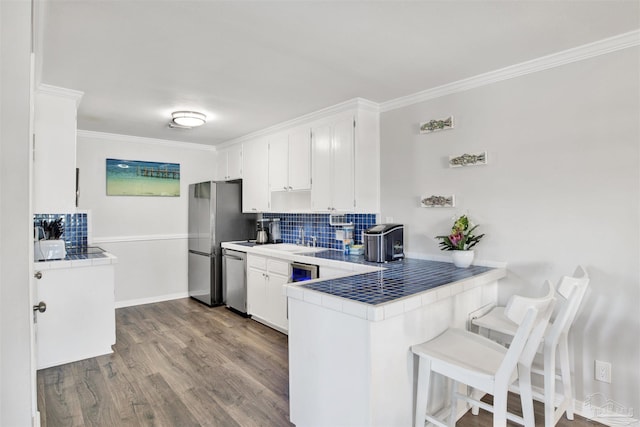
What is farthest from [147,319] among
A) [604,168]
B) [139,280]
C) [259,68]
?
[604,168]

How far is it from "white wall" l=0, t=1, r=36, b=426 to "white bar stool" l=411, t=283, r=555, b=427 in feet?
5.19

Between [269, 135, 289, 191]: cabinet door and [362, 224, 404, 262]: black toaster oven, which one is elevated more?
[269, 135, 289, 191]: cabinet door

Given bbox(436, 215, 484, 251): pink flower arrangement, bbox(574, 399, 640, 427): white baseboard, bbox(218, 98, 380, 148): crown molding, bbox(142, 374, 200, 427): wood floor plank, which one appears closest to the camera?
bbox(574, 399, 640, 427): white baseboard

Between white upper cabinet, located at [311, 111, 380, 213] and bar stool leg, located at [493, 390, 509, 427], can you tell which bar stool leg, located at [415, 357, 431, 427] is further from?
white upper cabinet, located at [311, 111, 380, 213]

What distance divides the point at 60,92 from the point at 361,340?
10.1ft

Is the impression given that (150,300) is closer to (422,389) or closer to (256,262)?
(256,262)

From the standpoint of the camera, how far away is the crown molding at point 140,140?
4508mm

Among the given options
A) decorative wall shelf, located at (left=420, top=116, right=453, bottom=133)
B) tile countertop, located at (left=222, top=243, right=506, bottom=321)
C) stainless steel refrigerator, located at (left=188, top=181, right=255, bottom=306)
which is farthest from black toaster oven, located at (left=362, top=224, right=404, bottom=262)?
stainless steel refrigerator, located at (left=188, top=181, right=255, bottom=306)

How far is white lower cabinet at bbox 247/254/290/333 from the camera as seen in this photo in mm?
3713

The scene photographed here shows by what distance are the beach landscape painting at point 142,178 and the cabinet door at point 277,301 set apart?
2333mm

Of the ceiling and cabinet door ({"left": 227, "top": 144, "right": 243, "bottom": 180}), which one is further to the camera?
cabinet door ({"left": 227, "top": 144, "right": 243, "bottom": 180})

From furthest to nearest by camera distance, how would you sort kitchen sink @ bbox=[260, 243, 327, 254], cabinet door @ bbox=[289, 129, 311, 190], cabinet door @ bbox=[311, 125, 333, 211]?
kitchen sink @ bbox=[260, 243, 327, 254] < cabinet door @ bbox=[289, 129, 311, 190] < cabinet door @ bbox=[311, 125, 333, 211]

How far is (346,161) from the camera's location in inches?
134

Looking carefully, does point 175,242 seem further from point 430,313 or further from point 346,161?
point 430,313
